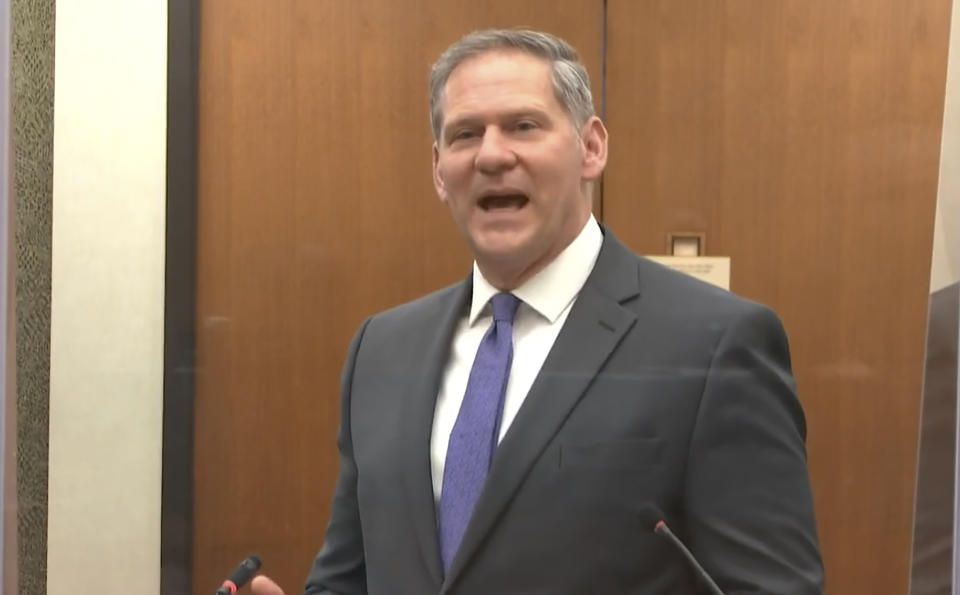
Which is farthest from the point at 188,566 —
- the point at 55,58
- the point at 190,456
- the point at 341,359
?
the point at 55,58

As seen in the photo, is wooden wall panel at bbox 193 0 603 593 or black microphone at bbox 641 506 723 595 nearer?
black microphone at bbox 641 506 723 595

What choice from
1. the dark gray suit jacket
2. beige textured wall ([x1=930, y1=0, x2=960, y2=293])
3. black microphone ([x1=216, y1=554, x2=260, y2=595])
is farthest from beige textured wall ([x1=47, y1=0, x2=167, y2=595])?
beige textured wall ([x1=930, y1=0, x2=960, y2=293])

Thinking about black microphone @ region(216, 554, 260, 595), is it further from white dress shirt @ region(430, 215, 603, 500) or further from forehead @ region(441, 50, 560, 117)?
forehead @ region(441, 50, 560, 117)

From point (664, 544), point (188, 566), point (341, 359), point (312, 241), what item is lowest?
point (188, 566)

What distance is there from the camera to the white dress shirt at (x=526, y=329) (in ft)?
3.09

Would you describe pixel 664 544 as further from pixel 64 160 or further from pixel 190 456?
pixel 64 160

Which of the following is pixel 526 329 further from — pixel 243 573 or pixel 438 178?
pixel 243 573

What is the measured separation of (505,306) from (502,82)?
8.2 inches

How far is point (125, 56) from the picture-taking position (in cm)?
110

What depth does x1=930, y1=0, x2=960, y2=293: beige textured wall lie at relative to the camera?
3.32 feet

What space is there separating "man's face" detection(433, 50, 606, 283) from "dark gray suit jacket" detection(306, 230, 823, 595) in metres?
0.07

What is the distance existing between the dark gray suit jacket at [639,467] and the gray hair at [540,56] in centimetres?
17

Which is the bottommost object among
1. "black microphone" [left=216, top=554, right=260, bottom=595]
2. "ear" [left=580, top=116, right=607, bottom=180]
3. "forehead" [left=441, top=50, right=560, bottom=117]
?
"black microphone" [left=216, top=554, right=260, bottom=595]

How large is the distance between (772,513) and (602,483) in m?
0.15
